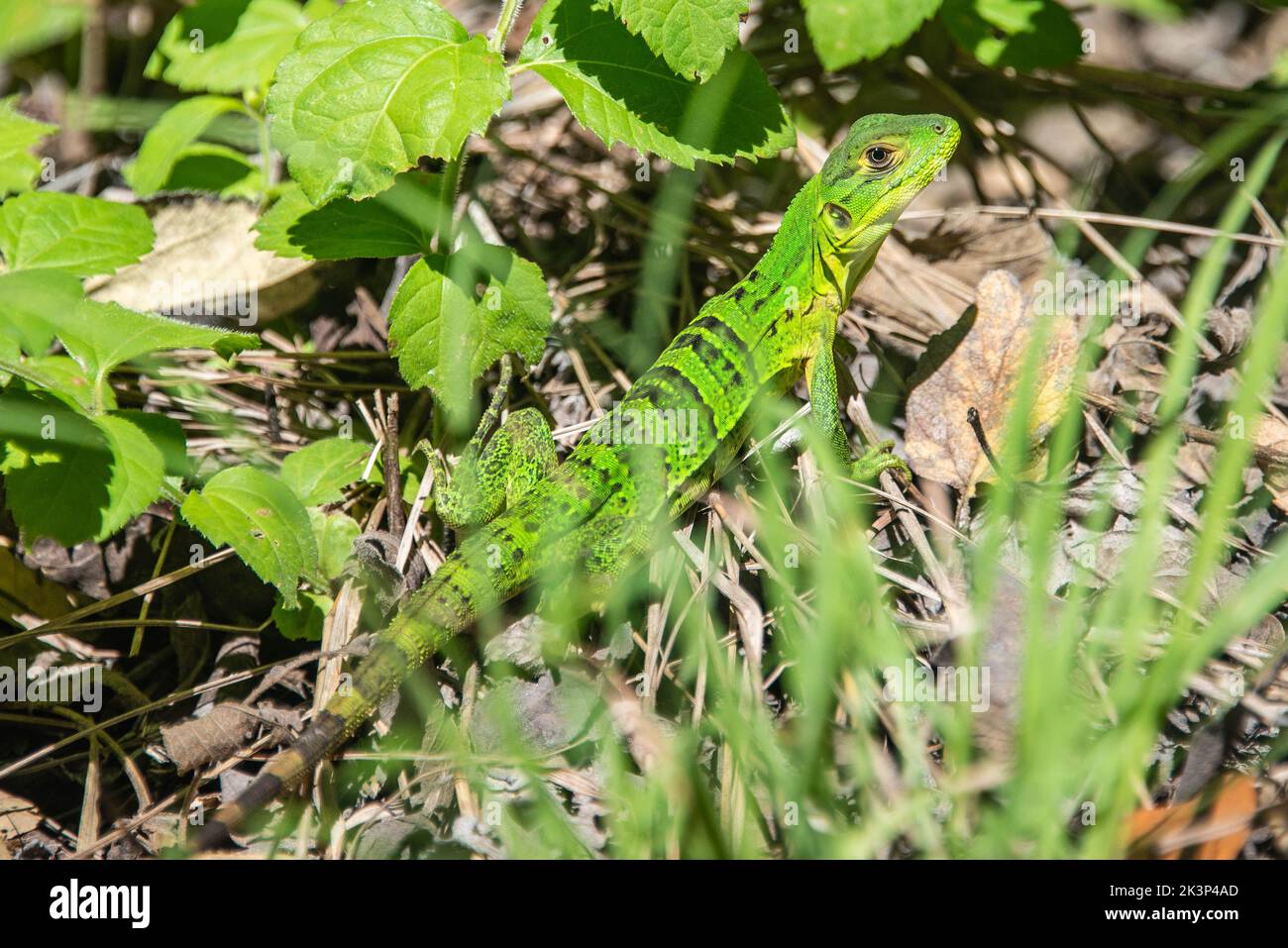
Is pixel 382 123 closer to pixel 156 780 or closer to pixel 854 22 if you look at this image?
pixel 854 22

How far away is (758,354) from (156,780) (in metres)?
3.09

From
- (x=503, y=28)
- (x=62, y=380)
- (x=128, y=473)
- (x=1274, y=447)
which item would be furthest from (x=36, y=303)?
(x=1274, y=447)

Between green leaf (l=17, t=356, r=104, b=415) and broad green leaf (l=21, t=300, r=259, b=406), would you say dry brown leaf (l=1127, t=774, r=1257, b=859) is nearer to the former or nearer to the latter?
broad green leaf (l=21, t=300, r=259, b=406)

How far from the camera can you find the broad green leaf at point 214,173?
5129 mm

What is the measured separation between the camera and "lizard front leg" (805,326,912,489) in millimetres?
4195

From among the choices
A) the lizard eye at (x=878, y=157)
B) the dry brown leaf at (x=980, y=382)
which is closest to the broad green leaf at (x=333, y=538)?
the dry brown leaf at (x=980, y=382)

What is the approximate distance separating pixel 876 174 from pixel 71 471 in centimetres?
346

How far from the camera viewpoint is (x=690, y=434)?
4148mm

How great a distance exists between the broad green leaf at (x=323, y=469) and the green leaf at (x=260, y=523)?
1.04ft

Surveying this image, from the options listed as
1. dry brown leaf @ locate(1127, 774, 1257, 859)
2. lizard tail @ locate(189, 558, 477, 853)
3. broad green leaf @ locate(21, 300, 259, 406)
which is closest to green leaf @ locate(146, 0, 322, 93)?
broad green leaf @ locate(21, 300, 259, 406)

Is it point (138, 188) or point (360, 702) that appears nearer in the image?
point (360, 702)

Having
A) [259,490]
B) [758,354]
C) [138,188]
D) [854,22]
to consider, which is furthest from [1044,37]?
[138,188]

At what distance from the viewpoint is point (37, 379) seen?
376 cm

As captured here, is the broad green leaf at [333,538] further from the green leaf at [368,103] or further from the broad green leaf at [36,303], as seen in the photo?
the green leaf at [368,103]
